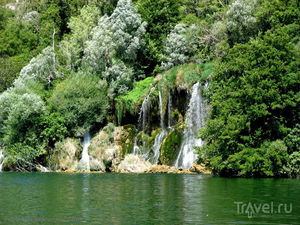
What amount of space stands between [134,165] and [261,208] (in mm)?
33067

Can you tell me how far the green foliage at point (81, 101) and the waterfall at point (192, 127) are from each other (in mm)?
12133

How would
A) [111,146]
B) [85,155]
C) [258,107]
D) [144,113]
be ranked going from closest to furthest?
[258,107]
[111,146]
[144,113]
[85,155]

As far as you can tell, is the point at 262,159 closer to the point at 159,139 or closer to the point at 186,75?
the point at 159,139

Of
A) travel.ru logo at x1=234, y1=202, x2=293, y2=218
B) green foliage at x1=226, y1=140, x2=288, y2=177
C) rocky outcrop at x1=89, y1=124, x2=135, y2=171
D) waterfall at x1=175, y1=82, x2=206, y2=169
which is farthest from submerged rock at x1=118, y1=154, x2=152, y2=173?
travel.ru logo at x1=234, y1=202, x2=293, y2=218

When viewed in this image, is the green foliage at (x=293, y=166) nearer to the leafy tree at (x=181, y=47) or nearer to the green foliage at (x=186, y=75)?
the green foliage at (x=186, y=75)

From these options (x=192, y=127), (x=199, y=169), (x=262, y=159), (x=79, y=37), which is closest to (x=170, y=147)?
(x=192, y=127)

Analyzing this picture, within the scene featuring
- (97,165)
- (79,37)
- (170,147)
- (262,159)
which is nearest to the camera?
(262,159)

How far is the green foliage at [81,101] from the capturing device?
62062 millimetres

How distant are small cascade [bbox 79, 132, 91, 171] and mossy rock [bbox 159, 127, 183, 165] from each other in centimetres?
924

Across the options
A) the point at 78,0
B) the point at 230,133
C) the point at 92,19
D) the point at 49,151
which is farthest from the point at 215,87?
the point at 78,0

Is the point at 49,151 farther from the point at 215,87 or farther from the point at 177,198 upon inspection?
the point at 177,198

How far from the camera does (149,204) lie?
80.4ft

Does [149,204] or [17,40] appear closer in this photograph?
[149,204]

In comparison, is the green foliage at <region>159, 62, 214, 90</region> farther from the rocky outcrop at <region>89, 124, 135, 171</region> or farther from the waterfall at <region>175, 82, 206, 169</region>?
the rocky outcrop at <region>89, 124, 135, 171</region>
